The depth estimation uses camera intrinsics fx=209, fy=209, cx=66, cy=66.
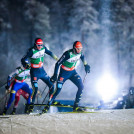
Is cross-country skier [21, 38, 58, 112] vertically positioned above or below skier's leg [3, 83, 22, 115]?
above

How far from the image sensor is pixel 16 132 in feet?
10.0

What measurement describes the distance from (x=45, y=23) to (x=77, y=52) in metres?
10.0

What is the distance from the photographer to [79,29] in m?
15.7

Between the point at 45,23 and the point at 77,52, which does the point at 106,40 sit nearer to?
the point at 45,23

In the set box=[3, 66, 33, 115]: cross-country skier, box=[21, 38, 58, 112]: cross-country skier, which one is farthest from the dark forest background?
box=[21, 38, 58, 112]: cross-country skier

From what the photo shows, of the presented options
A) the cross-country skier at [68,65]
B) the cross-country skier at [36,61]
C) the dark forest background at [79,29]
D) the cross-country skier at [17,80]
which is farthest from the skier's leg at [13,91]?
the dark forest background at [79,29]

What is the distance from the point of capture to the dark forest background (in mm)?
14391

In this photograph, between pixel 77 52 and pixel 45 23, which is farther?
pixel 45 23

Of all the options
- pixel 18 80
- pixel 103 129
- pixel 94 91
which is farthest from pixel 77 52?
pixel 94 91

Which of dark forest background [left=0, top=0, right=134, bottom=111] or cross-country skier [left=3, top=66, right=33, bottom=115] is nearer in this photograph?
cross-country skier [left=3, top=66, right=33, bottom=115]

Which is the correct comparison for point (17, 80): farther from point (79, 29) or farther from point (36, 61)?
point (79, 29)

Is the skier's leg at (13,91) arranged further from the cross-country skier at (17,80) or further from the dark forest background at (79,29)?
the dark forest background at (79,29)

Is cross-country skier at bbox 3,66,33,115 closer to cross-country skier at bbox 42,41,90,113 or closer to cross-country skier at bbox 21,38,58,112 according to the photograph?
cross-country skier at bbox 21,38,58,112

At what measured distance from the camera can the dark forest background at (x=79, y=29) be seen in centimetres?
1439
